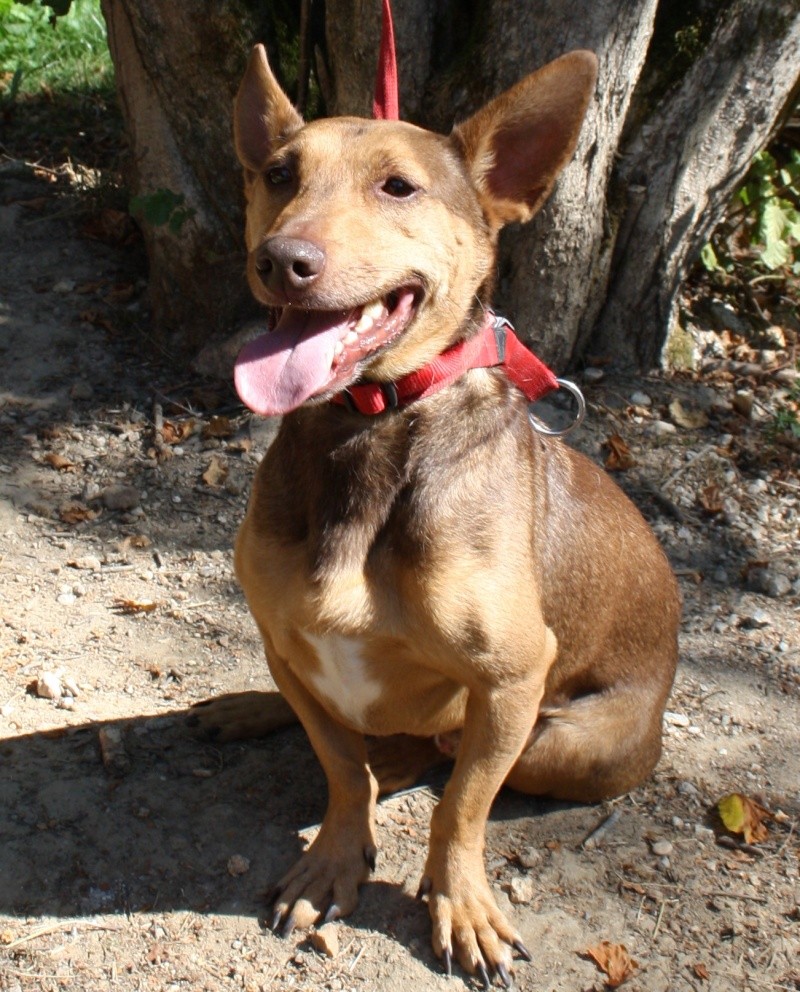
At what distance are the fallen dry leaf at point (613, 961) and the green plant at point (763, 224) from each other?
4322mm

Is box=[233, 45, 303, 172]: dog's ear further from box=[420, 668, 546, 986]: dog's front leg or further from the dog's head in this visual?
box=[420, 668, 546, 986]: dog's front leg

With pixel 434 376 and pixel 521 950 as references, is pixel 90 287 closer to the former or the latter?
pixel 434 376

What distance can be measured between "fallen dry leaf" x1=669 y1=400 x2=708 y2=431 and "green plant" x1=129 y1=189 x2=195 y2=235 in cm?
268

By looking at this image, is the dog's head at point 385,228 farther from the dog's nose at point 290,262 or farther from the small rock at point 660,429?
the small rock at point 660,429

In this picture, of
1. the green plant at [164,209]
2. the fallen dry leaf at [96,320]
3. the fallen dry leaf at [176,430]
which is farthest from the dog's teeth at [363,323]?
the fallen dry leaf at [96,320]

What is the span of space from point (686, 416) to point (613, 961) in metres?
3.25

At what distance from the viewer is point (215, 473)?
5.41 metres

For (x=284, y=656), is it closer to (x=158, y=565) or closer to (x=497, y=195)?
(x=497, y=195)

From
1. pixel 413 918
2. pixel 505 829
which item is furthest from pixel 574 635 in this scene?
pixel 413 918

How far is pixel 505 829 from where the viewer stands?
12.2 feet

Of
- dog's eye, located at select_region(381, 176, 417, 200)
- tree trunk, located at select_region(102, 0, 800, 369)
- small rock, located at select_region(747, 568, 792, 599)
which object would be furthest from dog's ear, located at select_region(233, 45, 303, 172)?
small rock, located at select_region(747, 568, 792, 599)

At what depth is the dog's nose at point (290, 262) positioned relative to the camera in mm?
2607

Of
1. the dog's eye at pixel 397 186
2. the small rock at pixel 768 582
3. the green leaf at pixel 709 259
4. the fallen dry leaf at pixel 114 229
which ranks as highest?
the dog's eye at pixel 397 186

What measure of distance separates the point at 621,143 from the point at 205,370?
239 cm
